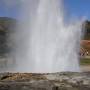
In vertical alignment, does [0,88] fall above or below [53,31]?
below

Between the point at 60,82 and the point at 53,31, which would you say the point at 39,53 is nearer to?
the point at 53,31

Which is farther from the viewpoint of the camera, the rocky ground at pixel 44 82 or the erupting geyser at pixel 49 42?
the erupting geyser at pixel 49 42

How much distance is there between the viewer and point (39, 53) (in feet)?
38.7

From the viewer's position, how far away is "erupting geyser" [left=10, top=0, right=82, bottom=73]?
38.0 ft

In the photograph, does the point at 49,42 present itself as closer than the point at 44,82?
No

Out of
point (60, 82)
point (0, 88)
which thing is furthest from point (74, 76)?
point (0, 88)

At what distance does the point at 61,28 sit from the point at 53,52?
136 centimetres

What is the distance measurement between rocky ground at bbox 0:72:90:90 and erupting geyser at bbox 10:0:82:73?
5.19 metres

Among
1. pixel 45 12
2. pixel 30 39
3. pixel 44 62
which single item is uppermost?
pixel 45 12

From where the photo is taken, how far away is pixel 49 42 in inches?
469

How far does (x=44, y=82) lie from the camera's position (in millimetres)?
4883

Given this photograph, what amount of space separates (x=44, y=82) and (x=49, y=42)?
7075 mm

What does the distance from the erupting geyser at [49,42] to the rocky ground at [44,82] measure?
5.19 meters

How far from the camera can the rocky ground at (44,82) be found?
472 centimetres
